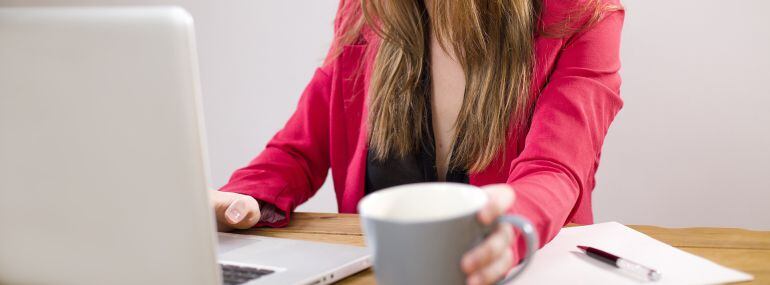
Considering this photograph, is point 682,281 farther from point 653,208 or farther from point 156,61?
point 653,208

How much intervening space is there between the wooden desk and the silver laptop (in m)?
0.28

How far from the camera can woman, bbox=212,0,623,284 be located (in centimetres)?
119

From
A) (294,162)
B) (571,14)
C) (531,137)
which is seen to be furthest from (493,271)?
(294,162)

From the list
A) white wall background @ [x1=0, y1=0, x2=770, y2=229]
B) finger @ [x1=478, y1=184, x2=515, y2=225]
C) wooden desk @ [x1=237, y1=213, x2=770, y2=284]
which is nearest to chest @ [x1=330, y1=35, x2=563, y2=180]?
wooden desk @ [x1=237, y1=213, x2=770, y2=284]

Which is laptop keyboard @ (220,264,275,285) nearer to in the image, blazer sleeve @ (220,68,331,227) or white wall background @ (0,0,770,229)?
blazer sleeve @ (220,68,331,227)

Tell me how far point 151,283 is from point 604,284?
450 millimetres

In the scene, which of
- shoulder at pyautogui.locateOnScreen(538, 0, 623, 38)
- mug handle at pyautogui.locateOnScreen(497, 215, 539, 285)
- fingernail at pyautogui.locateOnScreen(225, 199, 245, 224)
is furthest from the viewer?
shoulder at pyautogui.locateOnScreen(538, 0, 623, 38)

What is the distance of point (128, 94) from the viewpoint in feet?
2.24

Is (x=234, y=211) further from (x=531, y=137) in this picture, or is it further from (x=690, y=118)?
(x=690, y=118)

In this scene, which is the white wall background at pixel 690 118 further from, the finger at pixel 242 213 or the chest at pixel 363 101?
the finger at pixel 242 213

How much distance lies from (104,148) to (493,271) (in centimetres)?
34

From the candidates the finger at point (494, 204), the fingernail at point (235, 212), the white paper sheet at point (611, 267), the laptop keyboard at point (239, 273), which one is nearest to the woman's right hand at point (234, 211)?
the fingernail at point (235, 212)

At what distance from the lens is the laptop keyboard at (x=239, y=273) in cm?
93

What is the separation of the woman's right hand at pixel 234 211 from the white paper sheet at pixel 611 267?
0.43 metres
